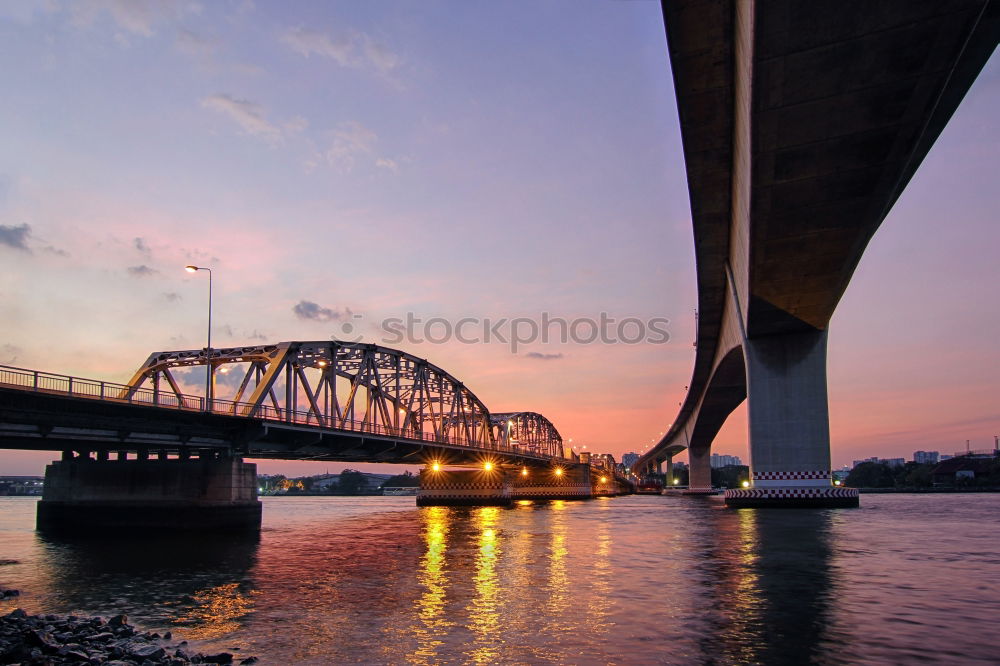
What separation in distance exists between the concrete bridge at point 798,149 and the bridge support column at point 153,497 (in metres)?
32.5

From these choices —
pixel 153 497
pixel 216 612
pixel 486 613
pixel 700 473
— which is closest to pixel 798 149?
pixel 486 613

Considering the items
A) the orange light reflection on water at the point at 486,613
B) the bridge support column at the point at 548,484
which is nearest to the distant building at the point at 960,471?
the bridge support column at the point at 548,484

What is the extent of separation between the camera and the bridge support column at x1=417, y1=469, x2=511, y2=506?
360 ft

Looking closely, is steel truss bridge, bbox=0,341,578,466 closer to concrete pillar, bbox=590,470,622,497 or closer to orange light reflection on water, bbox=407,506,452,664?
orange light reflection on water, bbox=407,506,452,664

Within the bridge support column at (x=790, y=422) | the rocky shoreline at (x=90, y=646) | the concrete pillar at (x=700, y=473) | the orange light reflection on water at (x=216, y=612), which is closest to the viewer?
the rocky shoreline at (x=90, y=646)

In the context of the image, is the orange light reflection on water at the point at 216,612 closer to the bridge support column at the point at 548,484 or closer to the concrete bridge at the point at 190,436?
the concrete bridge at the point at 190,436

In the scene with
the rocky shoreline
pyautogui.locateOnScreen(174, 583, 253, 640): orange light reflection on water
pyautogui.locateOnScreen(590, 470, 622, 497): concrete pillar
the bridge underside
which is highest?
the bridge underside

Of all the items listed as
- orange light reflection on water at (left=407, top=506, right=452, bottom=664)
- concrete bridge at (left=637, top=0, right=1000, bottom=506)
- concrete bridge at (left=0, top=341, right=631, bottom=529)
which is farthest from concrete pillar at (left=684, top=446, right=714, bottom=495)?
orange light reflection on water at (left=407, top=506, right=452, bottom=664)

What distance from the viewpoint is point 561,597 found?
18.0 m

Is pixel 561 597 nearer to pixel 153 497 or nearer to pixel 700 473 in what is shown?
pixel 153 497

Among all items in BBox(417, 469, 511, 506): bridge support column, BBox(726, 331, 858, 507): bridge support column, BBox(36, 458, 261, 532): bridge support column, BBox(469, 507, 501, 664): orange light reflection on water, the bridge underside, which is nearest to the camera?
BBox(469, 507, 501, 664): orange light reflection on water

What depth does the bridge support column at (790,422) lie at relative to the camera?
51531 mm

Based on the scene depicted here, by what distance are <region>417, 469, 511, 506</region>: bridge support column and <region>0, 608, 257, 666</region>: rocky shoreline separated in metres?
96.4

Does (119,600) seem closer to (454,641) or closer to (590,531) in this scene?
(454,641)
